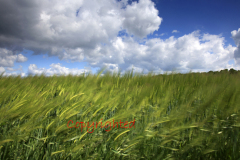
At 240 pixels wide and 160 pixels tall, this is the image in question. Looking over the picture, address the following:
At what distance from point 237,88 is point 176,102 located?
71 centimetres

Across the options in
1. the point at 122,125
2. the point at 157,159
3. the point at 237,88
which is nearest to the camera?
the point at 157,159

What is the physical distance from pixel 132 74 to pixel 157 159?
2628mm

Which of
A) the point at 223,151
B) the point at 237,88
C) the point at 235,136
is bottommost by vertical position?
the point at 223,151

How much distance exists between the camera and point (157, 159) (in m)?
0.75

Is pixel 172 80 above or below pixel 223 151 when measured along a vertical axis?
above

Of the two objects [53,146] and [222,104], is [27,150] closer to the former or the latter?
[53,146]

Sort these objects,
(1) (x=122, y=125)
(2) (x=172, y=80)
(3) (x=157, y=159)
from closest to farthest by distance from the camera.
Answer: (3) (x=157, y=159) → (1) (x=122, y=125) → (2) (x=172, y=80)

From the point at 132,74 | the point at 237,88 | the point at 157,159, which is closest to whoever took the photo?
the point at 157,159

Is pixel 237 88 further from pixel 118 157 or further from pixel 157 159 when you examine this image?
pixel 118 157

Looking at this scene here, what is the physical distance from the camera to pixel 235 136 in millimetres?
773

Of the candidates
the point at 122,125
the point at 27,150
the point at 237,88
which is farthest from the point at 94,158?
the point at 237,88

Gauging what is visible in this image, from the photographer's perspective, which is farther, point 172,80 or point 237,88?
point 172,80

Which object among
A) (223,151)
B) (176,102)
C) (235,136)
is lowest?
(223,151)

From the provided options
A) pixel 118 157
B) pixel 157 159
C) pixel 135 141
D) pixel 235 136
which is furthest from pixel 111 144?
pixel 235 136
